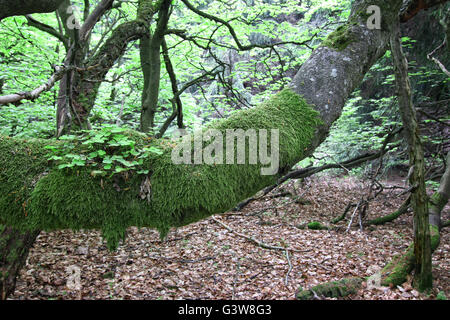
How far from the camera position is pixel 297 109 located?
2055mm

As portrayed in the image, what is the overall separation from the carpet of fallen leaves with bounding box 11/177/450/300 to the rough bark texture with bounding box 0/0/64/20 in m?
3.54

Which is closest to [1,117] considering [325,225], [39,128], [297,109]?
[39,128]

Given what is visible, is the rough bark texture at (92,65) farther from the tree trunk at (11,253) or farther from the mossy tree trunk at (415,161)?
the mossy tree trunk at (415,161)

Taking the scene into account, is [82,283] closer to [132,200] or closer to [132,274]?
[132,274]

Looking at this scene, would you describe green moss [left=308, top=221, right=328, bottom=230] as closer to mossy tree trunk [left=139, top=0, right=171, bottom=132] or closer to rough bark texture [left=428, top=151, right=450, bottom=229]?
rough bark texture [left=428, top=151, right=450, bottom=229]

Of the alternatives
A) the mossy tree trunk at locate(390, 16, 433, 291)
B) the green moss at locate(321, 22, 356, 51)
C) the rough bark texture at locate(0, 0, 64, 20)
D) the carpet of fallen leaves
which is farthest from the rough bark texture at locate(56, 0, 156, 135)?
the mossy tree trunk at locate(390, 16, 433, 291)

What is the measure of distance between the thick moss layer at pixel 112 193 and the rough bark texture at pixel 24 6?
85 cm

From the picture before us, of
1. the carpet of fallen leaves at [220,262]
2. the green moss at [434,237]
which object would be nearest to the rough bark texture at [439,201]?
the green moss at [434,237]

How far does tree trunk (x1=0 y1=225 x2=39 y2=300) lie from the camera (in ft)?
10.2

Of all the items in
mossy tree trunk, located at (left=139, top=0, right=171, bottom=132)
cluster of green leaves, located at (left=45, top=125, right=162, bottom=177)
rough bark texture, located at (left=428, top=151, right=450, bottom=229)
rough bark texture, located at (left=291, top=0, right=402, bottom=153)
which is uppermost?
mossy tree trunk, located at (left=139, top=0, right=171, bottom=132)

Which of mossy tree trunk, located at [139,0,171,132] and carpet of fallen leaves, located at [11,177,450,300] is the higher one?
mossy tree trunk, located at [139,0,171,132]

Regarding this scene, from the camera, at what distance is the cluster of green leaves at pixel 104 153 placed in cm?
176

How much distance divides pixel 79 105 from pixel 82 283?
264 centimetres

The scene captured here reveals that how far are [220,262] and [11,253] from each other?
2944mm
